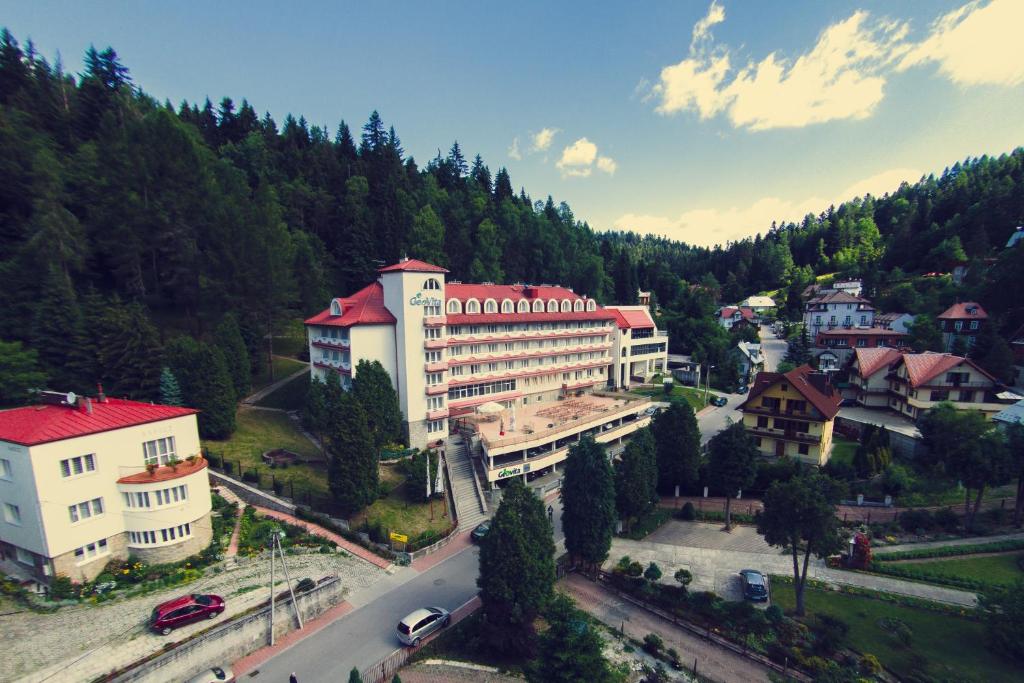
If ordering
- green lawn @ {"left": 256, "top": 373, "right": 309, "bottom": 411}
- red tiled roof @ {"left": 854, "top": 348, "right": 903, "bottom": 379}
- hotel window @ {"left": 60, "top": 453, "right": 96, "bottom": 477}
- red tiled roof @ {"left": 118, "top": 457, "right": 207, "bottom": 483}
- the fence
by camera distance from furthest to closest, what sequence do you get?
red tiled roof @ {"left": 854, "top": 348, "right": 903, "bottom": 379}
green lawn @ {"left": 256, "top": 373, "right": 309, "bottom": 411}
red tiled roof @ {"left": 118, "top": 457, "right": 207, "bottom": 483}
hotel window @ {"left": 60, "top": 453, "right": 96, "bottom": 477}
the fence

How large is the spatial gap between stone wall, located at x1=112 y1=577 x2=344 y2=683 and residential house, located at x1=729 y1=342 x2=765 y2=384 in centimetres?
7225

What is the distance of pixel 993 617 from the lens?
21.4m

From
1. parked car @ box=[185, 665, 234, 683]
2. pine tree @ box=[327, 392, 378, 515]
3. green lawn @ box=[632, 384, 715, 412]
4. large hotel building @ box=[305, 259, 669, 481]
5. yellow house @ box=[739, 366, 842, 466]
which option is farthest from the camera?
green lawn @ box=[632, 384, 715, 412]

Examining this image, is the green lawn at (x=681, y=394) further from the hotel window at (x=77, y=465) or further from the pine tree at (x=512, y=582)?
the hotel window at (x=77, y=465)

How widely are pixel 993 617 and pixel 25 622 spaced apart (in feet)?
156

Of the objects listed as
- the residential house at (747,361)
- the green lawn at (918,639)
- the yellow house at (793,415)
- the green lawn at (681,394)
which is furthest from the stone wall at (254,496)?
the residential house at (747,361)

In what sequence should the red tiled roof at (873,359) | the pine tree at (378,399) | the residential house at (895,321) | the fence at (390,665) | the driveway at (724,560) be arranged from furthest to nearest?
the residential house at (895,321)
the red tiled roof at (873,359)
the pine tree at (378,399)
the driveway at (724,560)
the fence at (390,665)

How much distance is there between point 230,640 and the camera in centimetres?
2125

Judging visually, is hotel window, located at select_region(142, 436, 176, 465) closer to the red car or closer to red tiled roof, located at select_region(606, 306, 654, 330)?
the red car

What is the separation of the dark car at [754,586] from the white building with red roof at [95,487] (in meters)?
33.9

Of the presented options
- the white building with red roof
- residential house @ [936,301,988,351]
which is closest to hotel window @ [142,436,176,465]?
the white building with red roof

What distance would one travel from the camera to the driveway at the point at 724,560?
1073 inches

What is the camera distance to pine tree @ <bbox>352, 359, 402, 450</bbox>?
117 feet

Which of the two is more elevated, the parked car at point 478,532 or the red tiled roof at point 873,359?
the red tiled roof at point 873,359
